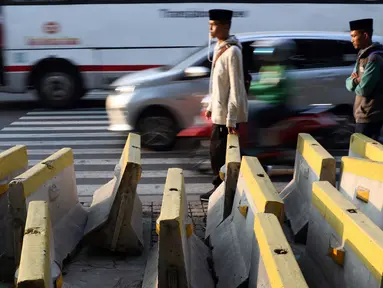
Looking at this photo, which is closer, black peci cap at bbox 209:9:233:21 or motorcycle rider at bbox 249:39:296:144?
black peci cap at bbox 209:9:233:21

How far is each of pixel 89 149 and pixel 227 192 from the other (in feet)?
15.6

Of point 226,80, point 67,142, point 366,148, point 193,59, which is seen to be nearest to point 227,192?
point 226,80

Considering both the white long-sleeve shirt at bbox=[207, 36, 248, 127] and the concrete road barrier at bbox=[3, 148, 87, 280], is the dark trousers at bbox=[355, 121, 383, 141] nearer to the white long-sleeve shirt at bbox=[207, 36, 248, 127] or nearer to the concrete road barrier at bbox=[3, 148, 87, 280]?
the white long-sleeve shirt at bbox=[207, 36, 248, 127]

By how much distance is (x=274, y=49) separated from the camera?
7828mm

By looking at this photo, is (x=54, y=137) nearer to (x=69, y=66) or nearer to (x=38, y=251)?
(x=69, y=66)

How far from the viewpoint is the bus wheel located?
12867mm

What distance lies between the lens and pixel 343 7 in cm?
1259

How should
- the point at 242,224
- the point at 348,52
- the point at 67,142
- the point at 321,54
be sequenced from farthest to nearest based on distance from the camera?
the point at 67,142 < the point at 348,52 < the point at 321,54 < the point at 242,224

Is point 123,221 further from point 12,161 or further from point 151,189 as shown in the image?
point 151,189

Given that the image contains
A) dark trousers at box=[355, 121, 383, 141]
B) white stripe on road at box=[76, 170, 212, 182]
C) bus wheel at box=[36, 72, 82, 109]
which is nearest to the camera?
dark trousers at box=[355, 121, 383, 141]

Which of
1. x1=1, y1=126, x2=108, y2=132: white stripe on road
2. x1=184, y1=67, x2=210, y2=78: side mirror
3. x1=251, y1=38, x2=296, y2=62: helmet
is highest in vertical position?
x1=251, y1=38, x2=296, y2=62: helmet

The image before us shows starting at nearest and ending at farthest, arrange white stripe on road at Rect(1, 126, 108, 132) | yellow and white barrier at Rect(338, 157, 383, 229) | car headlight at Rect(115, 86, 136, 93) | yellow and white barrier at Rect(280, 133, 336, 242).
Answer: yellow and white barrier at Rect(338, 157, 383, 229), yellow and white barrier at Rect(280, 133, 336, 242), car headlight at Rect(115, 86, 136, 93), white stripe on road at Rect(1, 126, 108, 132)

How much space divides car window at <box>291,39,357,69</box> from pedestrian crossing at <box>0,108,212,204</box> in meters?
2.32

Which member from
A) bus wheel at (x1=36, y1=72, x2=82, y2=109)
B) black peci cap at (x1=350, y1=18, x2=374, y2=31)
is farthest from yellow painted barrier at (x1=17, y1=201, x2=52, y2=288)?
bus wheel at (x1=36, y1=72, x2=82, y2=109)
